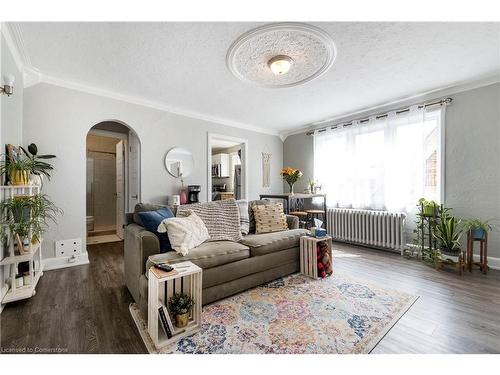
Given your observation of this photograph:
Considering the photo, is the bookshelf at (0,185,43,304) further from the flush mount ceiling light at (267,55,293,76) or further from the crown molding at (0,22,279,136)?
the flush mount ceiling light at (267,55,293,76)

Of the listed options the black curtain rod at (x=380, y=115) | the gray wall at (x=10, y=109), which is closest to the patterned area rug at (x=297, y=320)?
the gray wall at (x=10, y=109)

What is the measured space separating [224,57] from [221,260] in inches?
80.6

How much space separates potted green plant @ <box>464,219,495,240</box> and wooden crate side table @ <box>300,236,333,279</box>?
184cm

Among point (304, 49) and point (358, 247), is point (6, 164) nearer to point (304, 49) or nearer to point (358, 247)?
point (304, 49)

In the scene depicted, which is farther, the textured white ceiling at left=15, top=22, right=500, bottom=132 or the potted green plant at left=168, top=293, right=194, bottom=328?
the textured white ceiling at left=15, top=22, right=500, bottom=132

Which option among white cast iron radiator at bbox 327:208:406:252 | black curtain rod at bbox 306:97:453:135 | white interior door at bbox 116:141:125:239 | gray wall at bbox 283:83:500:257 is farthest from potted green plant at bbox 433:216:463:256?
white interior door at bbox 116:141:125:239

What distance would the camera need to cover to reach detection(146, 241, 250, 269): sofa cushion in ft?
6.15

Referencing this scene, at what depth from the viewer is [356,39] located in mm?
2109

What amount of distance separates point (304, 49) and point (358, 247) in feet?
11.0

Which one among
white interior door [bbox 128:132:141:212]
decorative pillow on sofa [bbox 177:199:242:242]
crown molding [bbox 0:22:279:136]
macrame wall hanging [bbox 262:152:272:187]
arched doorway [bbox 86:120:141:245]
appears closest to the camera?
crown molding [bbox 0:22:279:136]

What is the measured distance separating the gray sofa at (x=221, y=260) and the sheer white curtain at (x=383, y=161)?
6.92 ft

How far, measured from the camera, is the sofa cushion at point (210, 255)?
6.15 feet

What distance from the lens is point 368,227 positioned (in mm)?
3986

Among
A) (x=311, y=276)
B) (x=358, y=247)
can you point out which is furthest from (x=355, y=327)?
(x=358, y=247)
